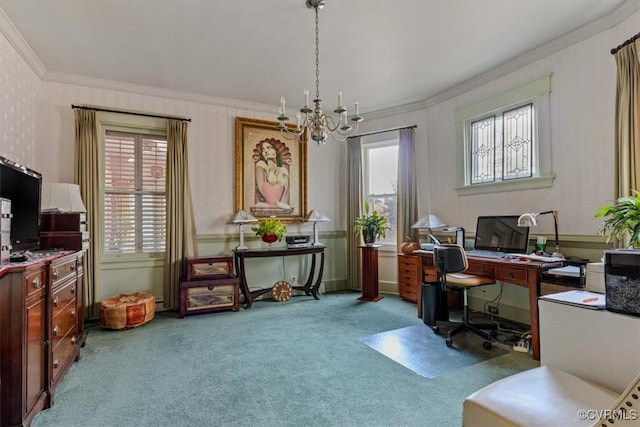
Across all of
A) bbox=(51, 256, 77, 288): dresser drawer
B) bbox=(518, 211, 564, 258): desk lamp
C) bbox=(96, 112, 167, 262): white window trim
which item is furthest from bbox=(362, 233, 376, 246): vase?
bbox=(51, 256, 77, 288): dresser drawer

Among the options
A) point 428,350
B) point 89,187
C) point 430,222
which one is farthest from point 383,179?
point 89,187

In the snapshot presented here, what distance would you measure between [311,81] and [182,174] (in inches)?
83.2

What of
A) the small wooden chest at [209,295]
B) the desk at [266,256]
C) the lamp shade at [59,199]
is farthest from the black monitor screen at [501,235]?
the lamp shade at [59,199]

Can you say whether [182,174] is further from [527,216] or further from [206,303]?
[527,216]

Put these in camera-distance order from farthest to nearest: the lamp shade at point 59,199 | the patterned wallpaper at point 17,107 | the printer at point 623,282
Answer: the lamp shade at point 59,199
the patterned wallpaper at point 17,107
the printer at point 623,282

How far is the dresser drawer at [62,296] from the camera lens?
2182mm

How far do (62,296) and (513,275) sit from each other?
375cm

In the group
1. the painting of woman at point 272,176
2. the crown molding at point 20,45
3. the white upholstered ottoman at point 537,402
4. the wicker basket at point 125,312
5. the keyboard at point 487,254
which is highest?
the crown molding at point 20,45

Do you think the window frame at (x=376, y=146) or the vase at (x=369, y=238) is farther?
the window frame at (x=376, y=146)

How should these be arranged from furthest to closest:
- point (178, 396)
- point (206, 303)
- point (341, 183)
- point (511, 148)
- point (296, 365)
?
point (341, 183), point (206, 303), point (511, 148), point (296, 365), point (178, 396)

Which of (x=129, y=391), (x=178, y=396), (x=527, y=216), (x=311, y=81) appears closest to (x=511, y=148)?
(x=527, y=216)

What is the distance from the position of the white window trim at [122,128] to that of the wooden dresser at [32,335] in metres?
1.65

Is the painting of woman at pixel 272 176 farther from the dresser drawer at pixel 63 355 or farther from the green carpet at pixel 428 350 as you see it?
the dresser drawer at pixel 63 355

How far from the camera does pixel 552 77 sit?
10.7ft
